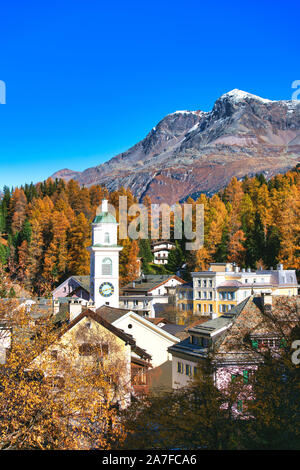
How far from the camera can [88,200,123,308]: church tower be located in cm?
5872

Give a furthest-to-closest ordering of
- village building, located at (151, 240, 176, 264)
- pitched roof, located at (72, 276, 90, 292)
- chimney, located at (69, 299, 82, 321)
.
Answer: village building, located at (151, 240, 176, 264), pitched roof, located at (72, 276, 90, 292), chimney, located at (69, 299, 82, 321)

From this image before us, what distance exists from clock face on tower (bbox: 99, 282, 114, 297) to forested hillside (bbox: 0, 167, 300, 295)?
2440 centimetres

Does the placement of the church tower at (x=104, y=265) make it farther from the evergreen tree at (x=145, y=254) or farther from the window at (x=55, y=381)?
the evergreen tree at (x=145, y=254)

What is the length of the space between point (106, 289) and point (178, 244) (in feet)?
148

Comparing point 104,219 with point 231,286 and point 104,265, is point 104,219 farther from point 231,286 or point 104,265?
point 231,286

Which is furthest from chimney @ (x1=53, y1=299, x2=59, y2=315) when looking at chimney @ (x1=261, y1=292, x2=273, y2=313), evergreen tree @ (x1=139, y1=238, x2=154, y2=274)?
evergreen tree @ (x1=139, y1=238, x2=154, y2=274)

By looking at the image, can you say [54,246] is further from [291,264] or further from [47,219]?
[291,264]

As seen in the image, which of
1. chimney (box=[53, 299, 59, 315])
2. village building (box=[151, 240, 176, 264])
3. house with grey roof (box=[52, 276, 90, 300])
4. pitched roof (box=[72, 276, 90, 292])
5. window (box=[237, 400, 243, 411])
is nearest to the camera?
window (box=[237, 400, 243, 411])

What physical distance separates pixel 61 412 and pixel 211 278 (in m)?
57.3

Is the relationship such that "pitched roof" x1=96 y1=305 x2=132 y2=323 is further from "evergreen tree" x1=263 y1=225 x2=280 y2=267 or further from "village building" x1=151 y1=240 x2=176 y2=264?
"village building" x1=151 y1=240 x2=176 y2=264

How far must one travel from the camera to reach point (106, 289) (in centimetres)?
5884

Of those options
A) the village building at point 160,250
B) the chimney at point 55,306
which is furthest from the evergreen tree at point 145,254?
the chimney at point 55,306

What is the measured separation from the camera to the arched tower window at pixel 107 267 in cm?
5922
